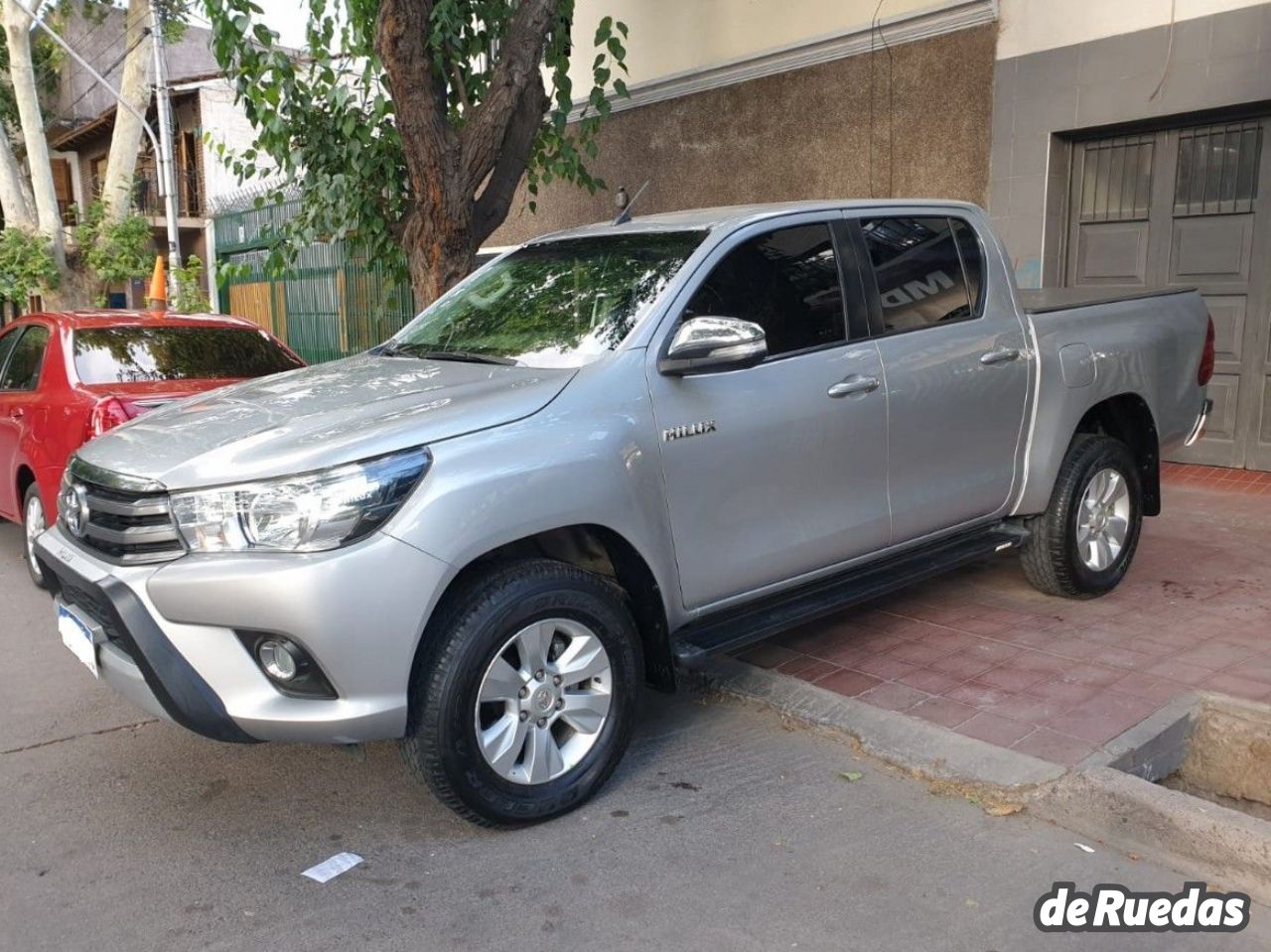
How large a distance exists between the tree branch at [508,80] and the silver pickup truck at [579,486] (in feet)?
8.77

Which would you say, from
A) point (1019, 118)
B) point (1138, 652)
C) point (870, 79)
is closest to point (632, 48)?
point (870, 79)

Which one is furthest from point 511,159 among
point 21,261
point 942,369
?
point 21,261

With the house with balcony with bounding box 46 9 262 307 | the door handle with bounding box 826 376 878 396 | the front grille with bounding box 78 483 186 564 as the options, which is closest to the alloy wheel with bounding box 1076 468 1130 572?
the door handle with bounding box 826 376 878 396

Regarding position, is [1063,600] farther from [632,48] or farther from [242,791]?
[632,48]

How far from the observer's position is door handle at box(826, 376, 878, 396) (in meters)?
4.33

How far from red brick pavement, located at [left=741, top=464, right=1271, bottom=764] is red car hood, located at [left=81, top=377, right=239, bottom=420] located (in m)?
3.33

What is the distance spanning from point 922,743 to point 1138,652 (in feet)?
4.67

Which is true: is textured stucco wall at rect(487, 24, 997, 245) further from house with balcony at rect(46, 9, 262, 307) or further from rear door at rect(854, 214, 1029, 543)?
house with balcony at rect(46, 9, 262, 307)

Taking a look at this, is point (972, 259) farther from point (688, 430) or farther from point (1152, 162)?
point (1152, 162)

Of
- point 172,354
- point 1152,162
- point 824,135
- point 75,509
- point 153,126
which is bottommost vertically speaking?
point 75,509

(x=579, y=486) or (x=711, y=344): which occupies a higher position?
(x=711, y=344)

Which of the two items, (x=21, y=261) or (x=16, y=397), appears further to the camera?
(x=21, y=261)

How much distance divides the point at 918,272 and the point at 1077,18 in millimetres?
4837

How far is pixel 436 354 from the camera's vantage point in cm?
443
